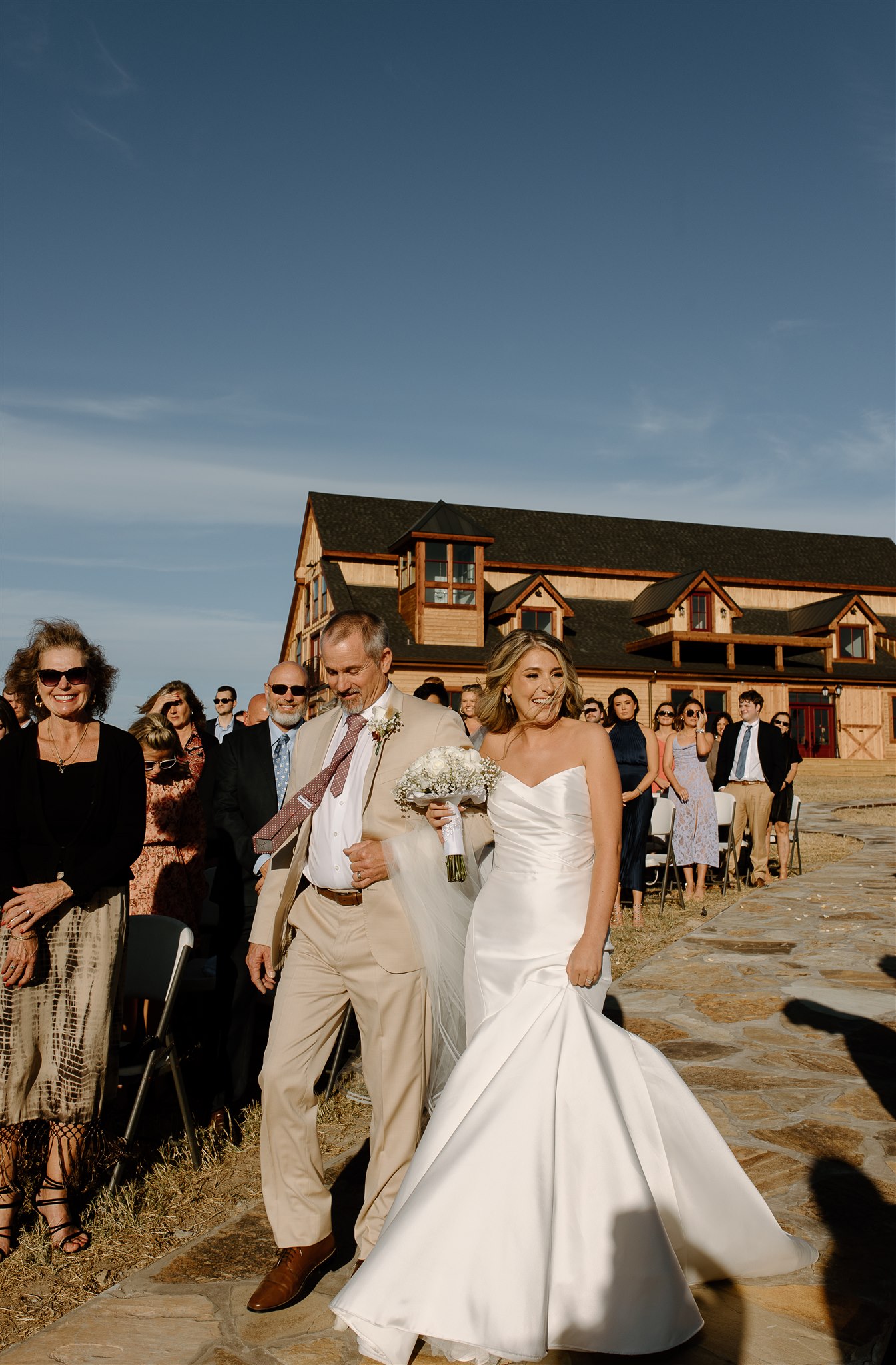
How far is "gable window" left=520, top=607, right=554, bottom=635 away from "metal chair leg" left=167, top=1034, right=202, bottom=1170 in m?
33.0

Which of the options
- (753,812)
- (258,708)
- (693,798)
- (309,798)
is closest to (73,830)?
(309,798)

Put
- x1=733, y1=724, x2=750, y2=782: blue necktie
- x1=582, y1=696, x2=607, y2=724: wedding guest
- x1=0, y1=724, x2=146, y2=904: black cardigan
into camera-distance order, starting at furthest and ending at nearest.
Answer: x1=733, y1=724, x2=750, y2=782: blue necktie
x1=582, y1=696, x2=607, y2=724: wedding guest
x1=0, y1=724, x2=146, y2=904: black cardigan

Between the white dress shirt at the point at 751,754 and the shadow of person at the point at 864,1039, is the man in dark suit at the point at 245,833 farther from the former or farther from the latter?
the white dress shirt at the point at 751,754

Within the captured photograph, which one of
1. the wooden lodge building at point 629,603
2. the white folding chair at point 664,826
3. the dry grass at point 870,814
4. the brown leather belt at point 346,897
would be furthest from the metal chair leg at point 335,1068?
the wooden lodge building at point 629,603

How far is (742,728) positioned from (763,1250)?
34.1ft

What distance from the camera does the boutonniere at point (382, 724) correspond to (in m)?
4.04

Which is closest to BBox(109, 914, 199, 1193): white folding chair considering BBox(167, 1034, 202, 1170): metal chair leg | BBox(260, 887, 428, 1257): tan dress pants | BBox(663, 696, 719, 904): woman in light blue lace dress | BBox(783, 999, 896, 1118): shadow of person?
BBox(167, 1034, 202, 1170): metal chair leg

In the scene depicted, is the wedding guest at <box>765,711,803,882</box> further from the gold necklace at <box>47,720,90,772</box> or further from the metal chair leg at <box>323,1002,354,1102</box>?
the gold necklace at <box>47,720,90,772</box>

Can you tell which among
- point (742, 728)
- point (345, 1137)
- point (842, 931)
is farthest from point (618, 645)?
point (345, 1137)

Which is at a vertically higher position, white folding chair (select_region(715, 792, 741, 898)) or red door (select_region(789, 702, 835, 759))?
red door (select_region(789, 702, 835, 759))

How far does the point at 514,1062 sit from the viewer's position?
12.1 ft

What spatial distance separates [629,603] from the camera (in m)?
43.8

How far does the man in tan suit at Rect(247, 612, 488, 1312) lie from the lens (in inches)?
149

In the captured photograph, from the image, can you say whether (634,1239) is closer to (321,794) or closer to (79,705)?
(321,794)
